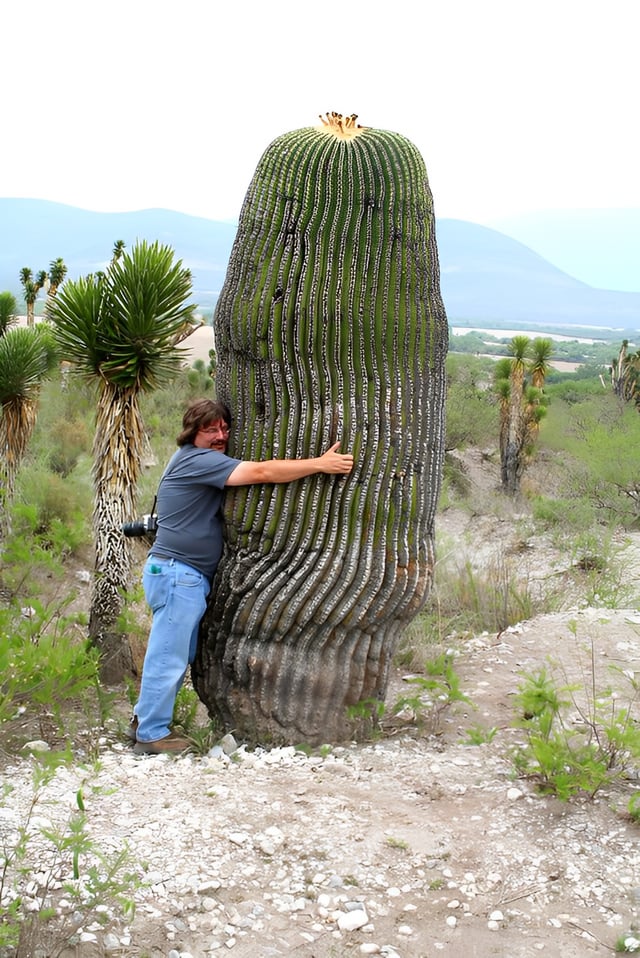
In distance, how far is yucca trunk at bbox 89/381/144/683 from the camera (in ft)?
23.4

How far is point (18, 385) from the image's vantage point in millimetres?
8336

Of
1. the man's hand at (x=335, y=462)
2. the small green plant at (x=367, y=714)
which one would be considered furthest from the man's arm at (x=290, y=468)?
the small green plant at (x=367, y=714)

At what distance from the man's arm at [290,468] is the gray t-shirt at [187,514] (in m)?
0.16

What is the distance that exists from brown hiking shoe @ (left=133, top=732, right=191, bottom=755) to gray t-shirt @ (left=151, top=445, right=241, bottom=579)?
887mm

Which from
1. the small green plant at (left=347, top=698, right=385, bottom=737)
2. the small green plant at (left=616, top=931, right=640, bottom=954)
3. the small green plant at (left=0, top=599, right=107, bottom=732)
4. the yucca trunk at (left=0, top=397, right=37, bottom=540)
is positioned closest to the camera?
the small green plant at (left=616, top=931, right=640, bottom=954)

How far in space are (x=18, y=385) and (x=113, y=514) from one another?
186cm

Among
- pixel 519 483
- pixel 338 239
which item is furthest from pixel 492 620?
pixel 519 483

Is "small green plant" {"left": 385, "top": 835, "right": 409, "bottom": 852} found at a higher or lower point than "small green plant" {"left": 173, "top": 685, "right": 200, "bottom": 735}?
higher

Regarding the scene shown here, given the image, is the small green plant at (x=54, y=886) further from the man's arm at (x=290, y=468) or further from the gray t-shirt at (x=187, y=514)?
the man's arm at (x=290, y=468)

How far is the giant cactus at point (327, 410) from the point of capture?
467 centimetres

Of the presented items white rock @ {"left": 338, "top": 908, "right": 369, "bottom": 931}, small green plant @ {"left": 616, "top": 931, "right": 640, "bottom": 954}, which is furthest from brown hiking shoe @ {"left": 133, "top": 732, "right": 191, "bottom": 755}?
small green plant @ {"left": 616, "top": 931, "right": 640, "bottom": 954}

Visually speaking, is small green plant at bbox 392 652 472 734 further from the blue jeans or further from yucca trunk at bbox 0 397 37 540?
yucca trunk at bbox 0 397 37 540

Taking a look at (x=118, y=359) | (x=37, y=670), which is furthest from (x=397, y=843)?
(x=118, y=359)

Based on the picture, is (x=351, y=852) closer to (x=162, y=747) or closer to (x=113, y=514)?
(x=162, y=747)
